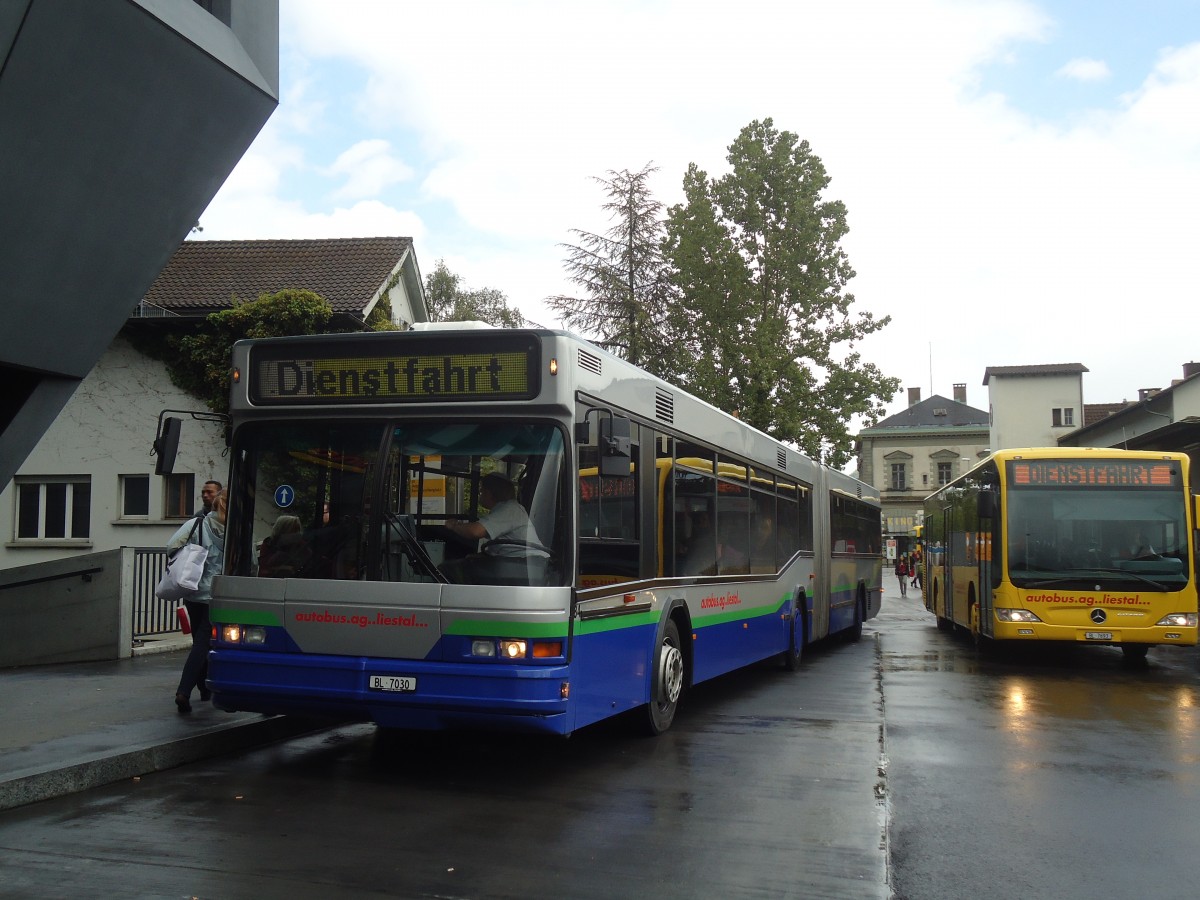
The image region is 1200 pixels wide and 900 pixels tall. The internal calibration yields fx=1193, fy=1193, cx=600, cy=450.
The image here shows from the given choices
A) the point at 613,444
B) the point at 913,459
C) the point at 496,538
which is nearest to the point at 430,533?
the point at 496,538

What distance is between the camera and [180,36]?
983 centimetres

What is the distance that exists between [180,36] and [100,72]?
2.54 ft

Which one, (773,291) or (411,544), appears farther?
(773,291)

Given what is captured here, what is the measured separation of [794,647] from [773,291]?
2012 centimetres

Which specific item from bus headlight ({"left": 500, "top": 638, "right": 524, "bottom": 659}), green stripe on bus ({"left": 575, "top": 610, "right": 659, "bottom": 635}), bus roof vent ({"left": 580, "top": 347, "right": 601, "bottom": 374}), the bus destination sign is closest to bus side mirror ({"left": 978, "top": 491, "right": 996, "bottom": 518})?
the bus destination sign

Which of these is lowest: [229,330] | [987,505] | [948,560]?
[948,560]

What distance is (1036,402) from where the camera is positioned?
276 feet

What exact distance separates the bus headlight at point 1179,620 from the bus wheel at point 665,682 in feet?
26.8

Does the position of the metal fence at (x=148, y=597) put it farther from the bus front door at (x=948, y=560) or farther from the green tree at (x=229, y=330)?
the bus front door at (x=948, y=560)

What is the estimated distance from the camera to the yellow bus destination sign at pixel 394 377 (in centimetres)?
739

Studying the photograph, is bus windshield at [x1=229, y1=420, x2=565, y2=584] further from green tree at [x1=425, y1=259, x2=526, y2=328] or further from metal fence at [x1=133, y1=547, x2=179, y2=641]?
green tree at [x1=425, y1=259, x2=526, y2=328]

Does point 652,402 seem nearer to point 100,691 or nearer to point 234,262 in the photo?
point 100,691

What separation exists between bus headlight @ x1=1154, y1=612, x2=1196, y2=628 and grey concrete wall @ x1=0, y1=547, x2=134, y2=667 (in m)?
12.6

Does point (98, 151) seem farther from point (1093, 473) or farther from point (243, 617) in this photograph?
point (1093, 473)
